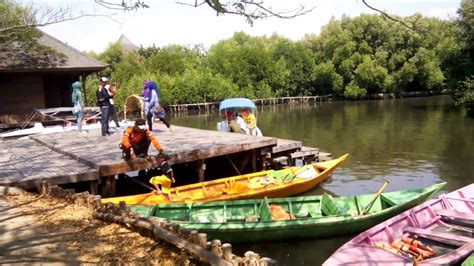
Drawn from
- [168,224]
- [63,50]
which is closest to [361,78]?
[63,50]

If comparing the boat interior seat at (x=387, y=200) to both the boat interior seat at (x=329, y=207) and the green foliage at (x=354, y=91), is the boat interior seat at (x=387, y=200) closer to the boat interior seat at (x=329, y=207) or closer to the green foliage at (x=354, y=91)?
the boat interior seat at (x=329, y=207)

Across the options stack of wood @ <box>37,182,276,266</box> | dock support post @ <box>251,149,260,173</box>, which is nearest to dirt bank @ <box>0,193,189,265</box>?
stack of wood @ <box>37,182,276,266</box>

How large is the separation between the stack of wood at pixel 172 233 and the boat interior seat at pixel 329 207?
16.5 feet

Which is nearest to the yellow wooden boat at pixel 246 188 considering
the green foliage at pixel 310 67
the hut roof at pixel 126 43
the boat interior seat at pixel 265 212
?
the boat interior seat at pixel 265 212

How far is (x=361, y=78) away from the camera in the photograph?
5872 cm

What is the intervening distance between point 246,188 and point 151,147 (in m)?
2.71

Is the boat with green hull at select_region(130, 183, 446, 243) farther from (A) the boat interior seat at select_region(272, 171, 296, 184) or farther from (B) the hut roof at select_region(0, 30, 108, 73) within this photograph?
(B) the hut roof at select_region(0, 30, 108, 73)

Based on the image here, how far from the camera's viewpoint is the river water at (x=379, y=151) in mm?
9727

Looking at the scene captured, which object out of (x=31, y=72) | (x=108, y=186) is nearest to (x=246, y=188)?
(x=108, y=186)

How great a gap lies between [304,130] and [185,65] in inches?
1294

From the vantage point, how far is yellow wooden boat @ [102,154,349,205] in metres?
10.9

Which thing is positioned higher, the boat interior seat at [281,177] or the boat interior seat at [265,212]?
the boat interior seat at [281,177]

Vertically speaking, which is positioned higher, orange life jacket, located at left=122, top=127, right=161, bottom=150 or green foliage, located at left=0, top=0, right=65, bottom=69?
green foliage, located at left=0, top=0, right=65, bottom=69

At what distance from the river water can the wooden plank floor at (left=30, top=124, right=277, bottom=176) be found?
9.60 ft
